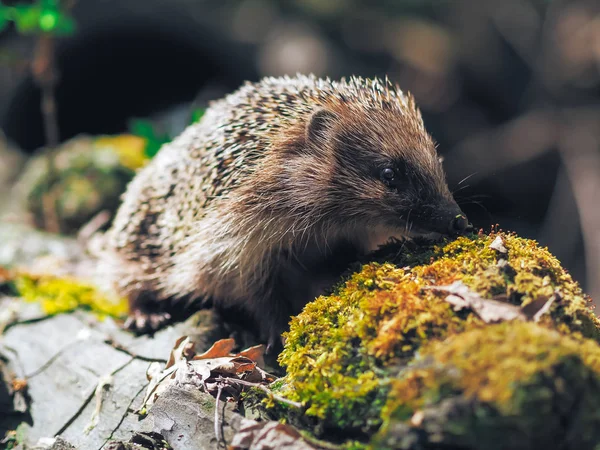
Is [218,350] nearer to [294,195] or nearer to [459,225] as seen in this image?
[294,195]

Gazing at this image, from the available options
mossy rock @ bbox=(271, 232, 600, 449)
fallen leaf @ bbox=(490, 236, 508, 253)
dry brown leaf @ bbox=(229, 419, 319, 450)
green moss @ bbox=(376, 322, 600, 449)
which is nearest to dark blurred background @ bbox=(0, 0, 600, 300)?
fallen leaf @ bbox=(490, 236, 508, 253)

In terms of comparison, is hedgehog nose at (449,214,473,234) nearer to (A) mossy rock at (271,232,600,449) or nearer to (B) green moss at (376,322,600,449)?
(A) mossy rock at (271,232,600,449)

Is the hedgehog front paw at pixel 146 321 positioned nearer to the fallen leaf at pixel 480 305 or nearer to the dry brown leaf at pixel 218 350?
the dry brown leaf at pixel 218 350

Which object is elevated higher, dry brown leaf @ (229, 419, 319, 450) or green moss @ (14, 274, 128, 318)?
dry brown leaf @ (229, 419, 319, 450)

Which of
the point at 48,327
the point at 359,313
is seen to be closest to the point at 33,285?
the point at 48,327

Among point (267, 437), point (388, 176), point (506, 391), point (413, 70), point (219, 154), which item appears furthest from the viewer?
point (413, 70)

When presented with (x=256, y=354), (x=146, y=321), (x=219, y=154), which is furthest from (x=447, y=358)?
(x=146, y=321)

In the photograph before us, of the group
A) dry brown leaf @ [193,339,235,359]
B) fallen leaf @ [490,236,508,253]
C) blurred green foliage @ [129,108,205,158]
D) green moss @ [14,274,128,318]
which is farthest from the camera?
blurred green foliage @ [129,108,205,158]

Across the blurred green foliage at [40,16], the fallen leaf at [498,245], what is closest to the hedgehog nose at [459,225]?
the fallen leaf at [498,245]
